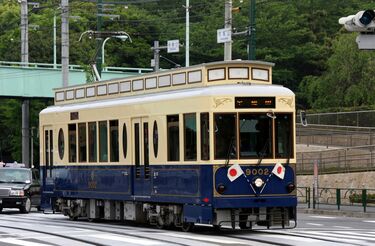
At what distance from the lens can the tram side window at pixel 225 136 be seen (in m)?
21.2

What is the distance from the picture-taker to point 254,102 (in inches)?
848

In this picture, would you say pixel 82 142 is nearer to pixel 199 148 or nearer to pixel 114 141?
pixel 114 141

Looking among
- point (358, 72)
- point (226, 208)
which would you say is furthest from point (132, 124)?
point (358, 72)

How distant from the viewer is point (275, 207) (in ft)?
70.9

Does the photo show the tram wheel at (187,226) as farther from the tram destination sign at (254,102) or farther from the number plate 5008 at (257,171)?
the tram destination sign at (254,102)

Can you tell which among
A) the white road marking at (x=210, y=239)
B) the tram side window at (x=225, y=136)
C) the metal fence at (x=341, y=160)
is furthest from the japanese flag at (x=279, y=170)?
the metal fence at (x=341, y=160)

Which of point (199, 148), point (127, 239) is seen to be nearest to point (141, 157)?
point (199, 148)

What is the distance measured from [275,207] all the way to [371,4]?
7066 centimetres

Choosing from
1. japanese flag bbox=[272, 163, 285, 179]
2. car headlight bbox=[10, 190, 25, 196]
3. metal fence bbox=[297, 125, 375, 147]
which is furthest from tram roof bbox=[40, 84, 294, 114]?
metal fence bbox=[297, 125, 375, 147]

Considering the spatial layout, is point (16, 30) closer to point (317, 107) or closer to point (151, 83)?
point (317, 107)

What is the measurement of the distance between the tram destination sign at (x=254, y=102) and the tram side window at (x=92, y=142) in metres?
5.93

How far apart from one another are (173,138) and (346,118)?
40262mm

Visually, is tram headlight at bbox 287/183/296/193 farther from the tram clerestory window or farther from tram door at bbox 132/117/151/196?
tram door at bbox 132/117/151/196

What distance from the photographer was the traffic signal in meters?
17.6
